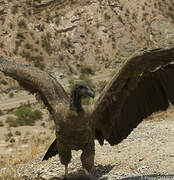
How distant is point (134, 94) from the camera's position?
6.68 meters

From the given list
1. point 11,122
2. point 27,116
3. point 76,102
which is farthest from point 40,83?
point 27,116

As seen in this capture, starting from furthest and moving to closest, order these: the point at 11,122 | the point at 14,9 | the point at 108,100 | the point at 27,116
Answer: the point at 14,9, the point at 27,116, the point at 11,122, the point at 108,100

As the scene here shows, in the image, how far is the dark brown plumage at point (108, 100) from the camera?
5.82 m

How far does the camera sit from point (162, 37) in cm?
3519

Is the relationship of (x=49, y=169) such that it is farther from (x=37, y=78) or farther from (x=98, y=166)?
(x=37, y=78)

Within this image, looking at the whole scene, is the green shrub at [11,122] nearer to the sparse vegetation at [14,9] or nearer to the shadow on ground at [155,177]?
the shadow on ground at [155,177]

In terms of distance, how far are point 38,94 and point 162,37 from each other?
29.9 meters

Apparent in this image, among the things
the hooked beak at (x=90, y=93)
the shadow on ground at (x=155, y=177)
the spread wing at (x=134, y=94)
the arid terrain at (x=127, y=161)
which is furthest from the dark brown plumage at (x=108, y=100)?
the shadow on ground at (x=155, y=177)

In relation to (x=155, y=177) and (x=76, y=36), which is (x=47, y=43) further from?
(x=155, y=177)

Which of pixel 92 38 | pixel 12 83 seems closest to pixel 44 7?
pixel 92 38

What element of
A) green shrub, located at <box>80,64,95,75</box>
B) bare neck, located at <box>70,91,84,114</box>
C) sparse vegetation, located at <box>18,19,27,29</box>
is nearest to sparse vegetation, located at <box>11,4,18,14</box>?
sparse vegetation, located at <box>18,19,27,29</box>

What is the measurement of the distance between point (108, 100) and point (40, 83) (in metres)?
1.19

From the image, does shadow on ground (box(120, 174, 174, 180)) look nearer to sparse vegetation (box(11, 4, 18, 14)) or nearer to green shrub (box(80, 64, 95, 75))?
green shrub (box(80, 64, 95, 75))

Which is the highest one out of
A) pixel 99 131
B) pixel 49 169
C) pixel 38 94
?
pixel 38 94
